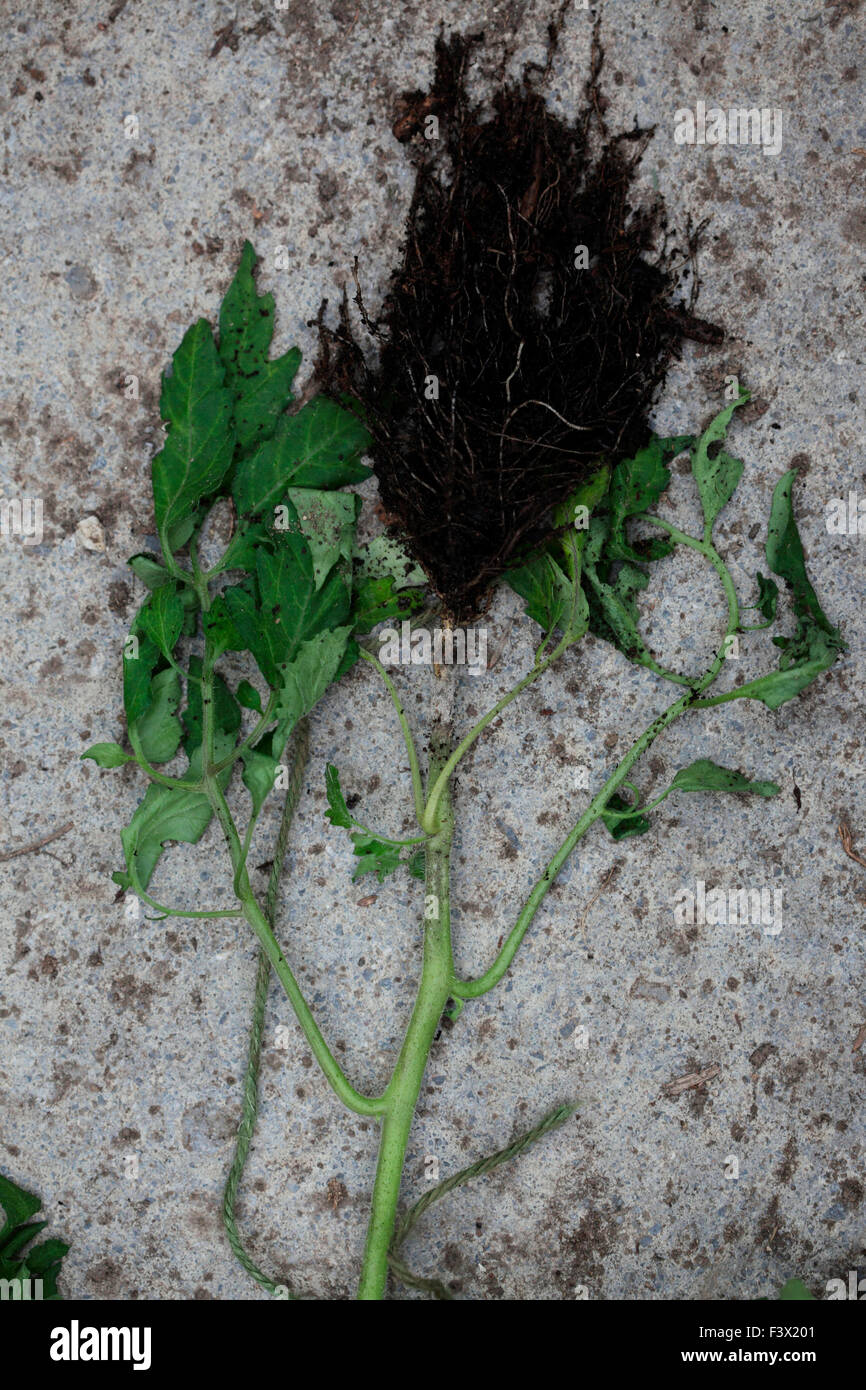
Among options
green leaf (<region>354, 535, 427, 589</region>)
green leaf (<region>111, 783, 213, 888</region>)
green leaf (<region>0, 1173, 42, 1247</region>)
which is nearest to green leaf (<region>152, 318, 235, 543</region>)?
green leaf (<region>354, 535, 427, 589</region>)

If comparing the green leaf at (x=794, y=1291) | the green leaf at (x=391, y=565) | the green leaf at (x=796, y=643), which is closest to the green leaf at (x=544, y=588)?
the green leaf at (x=391, y=565)

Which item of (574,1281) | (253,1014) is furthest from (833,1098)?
(253,1014)

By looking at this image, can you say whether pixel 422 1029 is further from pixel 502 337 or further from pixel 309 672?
pixel 502 337

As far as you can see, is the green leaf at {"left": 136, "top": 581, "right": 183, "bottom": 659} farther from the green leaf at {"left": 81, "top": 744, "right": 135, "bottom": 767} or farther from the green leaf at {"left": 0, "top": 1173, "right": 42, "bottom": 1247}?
the green leaf at {"left": 0, "top": 1173, "right": 42, "bottom": 1247}

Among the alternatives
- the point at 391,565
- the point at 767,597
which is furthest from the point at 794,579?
the point at 391,565

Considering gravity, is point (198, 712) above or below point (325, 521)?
below

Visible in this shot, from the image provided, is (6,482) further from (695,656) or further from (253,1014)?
(695,656)
